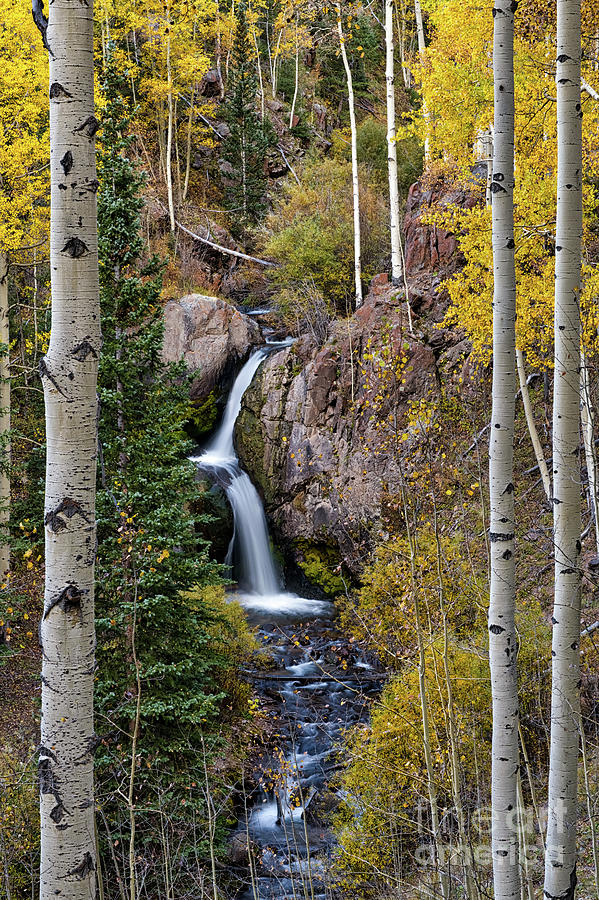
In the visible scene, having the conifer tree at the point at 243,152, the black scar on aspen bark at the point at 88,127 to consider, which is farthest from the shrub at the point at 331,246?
the black scar on aspen bark at the point at 88,127

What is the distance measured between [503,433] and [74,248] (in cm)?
240

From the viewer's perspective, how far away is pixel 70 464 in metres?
2.03

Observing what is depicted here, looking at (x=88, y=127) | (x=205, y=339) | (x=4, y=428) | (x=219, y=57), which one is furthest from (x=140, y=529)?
(x=219, y=57)

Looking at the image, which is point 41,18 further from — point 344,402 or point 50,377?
point 344,402

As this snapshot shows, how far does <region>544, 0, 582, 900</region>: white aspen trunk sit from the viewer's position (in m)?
3.57

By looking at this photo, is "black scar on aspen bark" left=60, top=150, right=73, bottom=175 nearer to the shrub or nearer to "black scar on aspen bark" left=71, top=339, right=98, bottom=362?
"black scar on aspen bark" left=71, top=339, right=98, bottom=362

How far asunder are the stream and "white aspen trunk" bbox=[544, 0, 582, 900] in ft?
4.71

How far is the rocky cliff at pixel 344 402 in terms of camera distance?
12703mm

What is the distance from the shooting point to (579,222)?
380 centimetres

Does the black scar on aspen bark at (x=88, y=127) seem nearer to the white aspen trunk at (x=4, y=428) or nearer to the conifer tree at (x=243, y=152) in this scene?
the white aspen trunk at (x=4, y=428)

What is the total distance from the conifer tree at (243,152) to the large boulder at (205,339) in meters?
6.23

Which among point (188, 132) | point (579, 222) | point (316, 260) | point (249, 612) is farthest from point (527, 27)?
point (188, 132)

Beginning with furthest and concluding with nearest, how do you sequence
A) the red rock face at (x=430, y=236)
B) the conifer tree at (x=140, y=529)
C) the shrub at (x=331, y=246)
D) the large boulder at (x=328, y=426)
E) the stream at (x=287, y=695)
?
the shrub at (x=331, y=246)
the red rock face at (x=430, y=236)
the large boulder at (x=328, y=426)
the conifer tree at (x=140, y=529)
the stream at (x=287, y=695)

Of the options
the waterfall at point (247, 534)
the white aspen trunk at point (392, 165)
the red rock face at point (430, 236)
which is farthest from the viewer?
the red rock face at point (430, 236)
